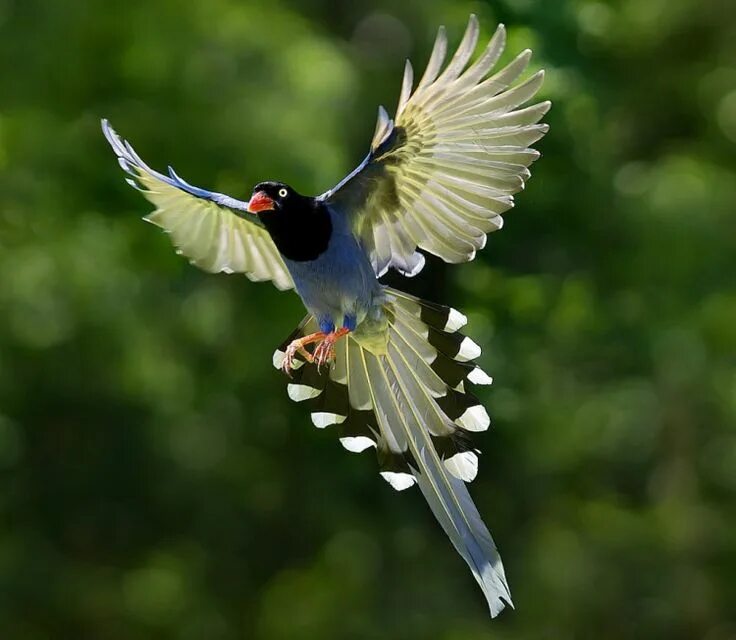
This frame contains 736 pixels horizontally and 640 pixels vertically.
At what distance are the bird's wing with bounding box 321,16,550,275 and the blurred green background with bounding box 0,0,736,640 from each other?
280 centimetres

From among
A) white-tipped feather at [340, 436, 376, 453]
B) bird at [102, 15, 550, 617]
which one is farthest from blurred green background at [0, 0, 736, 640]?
white-tipped feather at [340, 436, 376, 453]

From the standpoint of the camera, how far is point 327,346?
206 cm

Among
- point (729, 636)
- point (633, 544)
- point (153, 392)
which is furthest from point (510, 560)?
point (153, 392)

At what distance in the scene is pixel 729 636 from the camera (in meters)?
6.03

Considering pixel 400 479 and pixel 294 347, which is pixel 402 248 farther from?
pixel 400 479

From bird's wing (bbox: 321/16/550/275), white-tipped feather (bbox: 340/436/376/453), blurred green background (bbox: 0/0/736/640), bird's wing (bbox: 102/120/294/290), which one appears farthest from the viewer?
blurred green background (bbox: 0/0/736/640)

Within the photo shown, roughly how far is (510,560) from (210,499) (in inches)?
48.3

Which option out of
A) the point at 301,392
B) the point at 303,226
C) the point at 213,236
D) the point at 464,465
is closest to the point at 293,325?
the point at 213,236

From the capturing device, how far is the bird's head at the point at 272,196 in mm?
1960

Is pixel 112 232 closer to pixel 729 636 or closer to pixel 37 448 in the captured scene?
pixel 37 448

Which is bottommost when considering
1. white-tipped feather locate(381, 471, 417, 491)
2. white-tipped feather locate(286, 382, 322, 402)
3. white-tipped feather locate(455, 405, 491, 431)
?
white-tipped feather locate(381, 471, 417, 491)

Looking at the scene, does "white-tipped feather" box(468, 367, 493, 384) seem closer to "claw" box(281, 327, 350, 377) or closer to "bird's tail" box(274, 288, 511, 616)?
"bird's tail" box(274, 288, 511, 616)

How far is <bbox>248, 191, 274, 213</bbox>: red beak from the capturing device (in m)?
1.95

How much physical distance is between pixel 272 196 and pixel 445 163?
0.80ft
